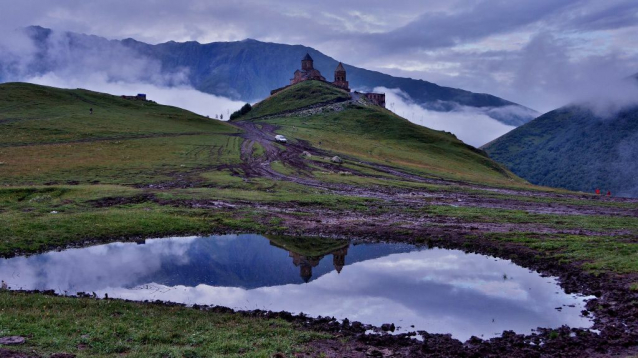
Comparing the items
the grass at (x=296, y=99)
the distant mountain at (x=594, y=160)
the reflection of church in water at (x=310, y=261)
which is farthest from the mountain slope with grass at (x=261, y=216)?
the distant mountain at (x=594, y=160)

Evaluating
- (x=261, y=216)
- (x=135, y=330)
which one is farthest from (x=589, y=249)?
(x=135, y=330)

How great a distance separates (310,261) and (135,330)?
50.3 feet

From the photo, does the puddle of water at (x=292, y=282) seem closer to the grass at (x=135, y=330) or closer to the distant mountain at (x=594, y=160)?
the grass at (x=135, y=330)

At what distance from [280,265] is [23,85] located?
145m

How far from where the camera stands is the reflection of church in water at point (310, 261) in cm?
2827

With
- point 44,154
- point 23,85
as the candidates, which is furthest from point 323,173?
point 23,85

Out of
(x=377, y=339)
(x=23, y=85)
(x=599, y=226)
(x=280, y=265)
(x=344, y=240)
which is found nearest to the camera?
(x=377, y=339)

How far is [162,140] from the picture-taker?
313ft

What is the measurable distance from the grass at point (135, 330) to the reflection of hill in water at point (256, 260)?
21.9 feet

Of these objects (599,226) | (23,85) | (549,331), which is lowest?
(549,331)

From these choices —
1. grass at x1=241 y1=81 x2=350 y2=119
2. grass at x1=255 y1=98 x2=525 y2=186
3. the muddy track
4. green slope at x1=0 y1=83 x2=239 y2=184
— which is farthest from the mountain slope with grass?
grass at x1=241 y1=81 x2=350 y2=119

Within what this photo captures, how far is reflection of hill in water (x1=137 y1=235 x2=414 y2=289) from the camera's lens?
2683 centimetres

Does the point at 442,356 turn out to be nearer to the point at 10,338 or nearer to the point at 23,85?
the point at 10,338

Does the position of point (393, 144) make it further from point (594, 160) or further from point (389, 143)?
point (594, 160)
